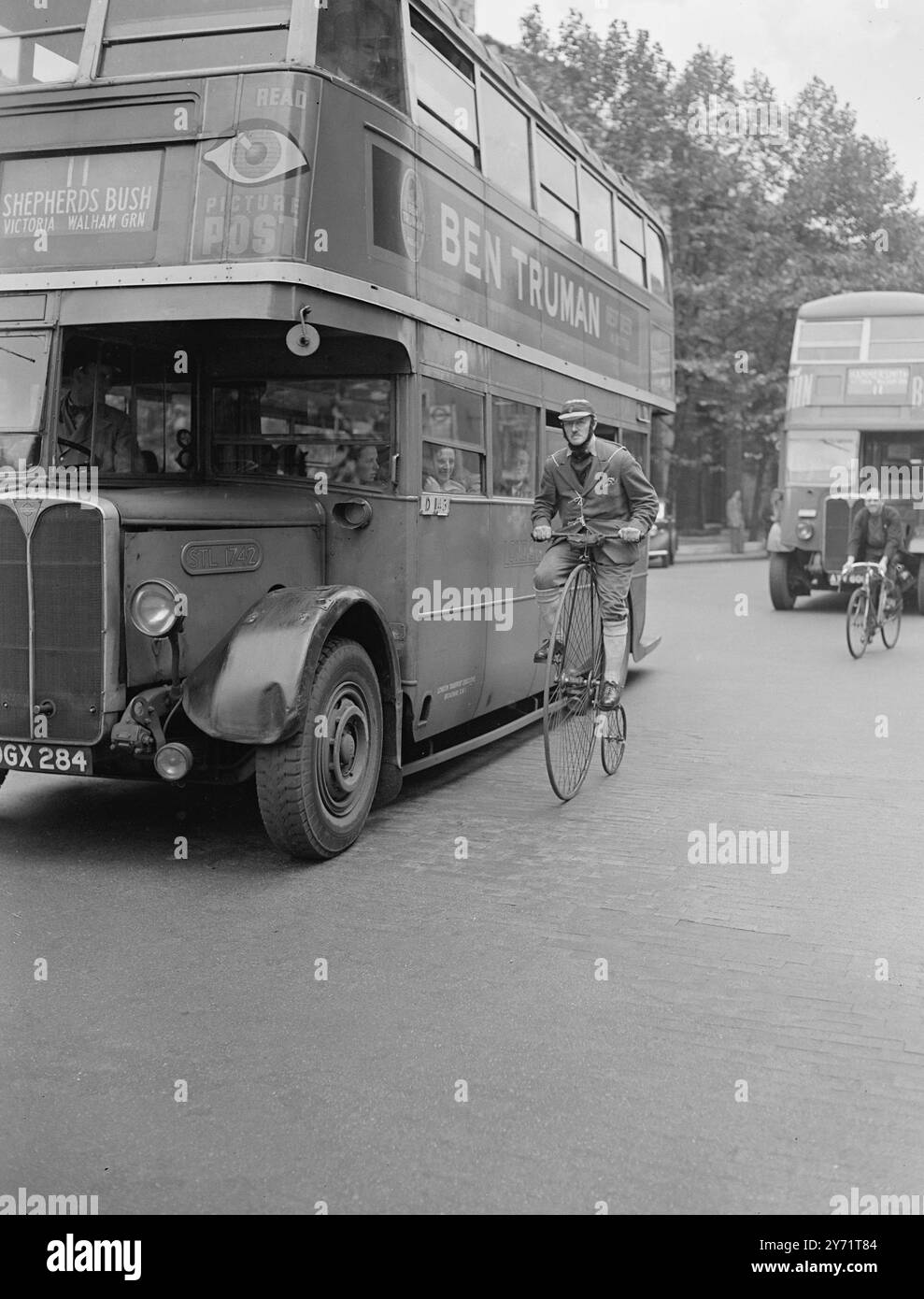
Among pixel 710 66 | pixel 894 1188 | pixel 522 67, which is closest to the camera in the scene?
pixel 894 1188

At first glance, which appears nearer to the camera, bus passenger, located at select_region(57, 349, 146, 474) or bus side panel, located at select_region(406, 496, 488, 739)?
bus passenger, located at select_region(57, 349, 146, 474)

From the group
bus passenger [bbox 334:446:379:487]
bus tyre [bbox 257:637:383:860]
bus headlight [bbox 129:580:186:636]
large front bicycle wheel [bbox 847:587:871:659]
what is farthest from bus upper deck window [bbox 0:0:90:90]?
large front bicycle wheel [bbox 847:587:871:659]

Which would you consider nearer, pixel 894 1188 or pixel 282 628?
pixel 894 1188

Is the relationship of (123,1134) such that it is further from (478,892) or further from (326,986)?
(478,892)

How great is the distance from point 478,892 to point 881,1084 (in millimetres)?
2168

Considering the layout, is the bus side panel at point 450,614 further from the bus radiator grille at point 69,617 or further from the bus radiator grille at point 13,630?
the bus radiator grille at point 13,630

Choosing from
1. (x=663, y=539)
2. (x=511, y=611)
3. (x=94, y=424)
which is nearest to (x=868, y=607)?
(x=511, y=611)

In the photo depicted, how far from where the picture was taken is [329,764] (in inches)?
246

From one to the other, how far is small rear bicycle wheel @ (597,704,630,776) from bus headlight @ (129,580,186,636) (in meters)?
3.02

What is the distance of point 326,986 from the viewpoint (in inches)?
183

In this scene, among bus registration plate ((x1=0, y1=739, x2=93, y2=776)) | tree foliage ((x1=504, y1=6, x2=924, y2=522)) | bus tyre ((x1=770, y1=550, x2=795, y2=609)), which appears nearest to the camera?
bus registration plate ((x1=0, y1=739, x2=93, y2=776))

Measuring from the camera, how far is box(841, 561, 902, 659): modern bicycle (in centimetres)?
1420

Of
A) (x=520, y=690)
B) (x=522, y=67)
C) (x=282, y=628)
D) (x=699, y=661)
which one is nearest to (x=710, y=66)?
(x=522, y=67)

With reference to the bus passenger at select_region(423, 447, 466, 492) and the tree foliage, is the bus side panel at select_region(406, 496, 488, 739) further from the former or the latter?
the tree foliage
